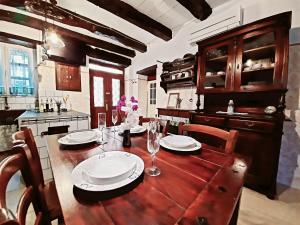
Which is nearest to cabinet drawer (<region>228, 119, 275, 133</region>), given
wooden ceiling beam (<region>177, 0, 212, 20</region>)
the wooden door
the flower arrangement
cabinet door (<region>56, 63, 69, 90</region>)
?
the flower arrangement

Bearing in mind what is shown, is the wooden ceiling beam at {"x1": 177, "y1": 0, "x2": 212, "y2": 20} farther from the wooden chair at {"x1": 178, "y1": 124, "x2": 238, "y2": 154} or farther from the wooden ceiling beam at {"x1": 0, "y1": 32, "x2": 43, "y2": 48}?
the wooden ceiling beam at {"x1": 0, "y1": 32, "x2": 43, "y2": 48}

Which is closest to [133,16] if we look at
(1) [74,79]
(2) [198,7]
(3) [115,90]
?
(2) [198,7]

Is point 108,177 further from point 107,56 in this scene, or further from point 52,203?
point 107,56

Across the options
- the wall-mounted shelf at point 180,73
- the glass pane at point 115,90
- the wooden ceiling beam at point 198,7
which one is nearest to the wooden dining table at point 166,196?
the wall-mounted shelf at point 180,73

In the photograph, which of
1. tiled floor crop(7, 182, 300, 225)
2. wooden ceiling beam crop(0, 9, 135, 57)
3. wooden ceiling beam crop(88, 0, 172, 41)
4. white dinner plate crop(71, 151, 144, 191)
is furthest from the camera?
wooden ceiling beam crop(0, 9, 135, 57)

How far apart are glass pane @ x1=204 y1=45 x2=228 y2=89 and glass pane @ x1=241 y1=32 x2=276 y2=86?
26cm

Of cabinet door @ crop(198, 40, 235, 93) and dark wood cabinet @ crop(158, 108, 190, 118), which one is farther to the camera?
dark wood cabinet @ crop(158, 108, 190, 118)

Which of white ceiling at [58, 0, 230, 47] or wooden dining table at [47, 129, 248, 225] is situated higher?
white ceiling at [58, 0, 230, 47]

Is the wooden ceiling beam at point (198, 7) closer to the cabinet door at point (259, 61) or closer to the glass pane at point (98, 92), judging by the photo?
the cabinet door at point (259, 61)

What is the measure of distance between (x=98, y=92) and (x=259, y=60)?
4.12 m

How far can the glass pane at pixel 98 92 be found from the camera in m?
4.55

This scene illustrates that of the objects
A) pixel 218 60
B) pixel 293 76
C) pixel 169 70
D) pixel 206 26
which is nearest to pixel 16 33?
pixel 169 70

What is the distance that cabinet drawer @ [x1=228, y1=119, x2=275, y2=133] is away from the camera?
→ 1.52m

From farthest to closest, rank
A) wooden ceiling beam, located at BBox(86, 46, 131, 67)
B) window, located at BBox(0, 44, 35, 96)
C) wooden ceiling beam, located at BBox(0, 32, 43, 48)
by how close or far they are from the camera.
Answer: wooden ceiling beam, located at BBox(86, 46, 131, 67) < window, located at BBox(0, 44, 35, 96) < wooden ceiling beam, located at BBox(0, 32, 43, 48)
